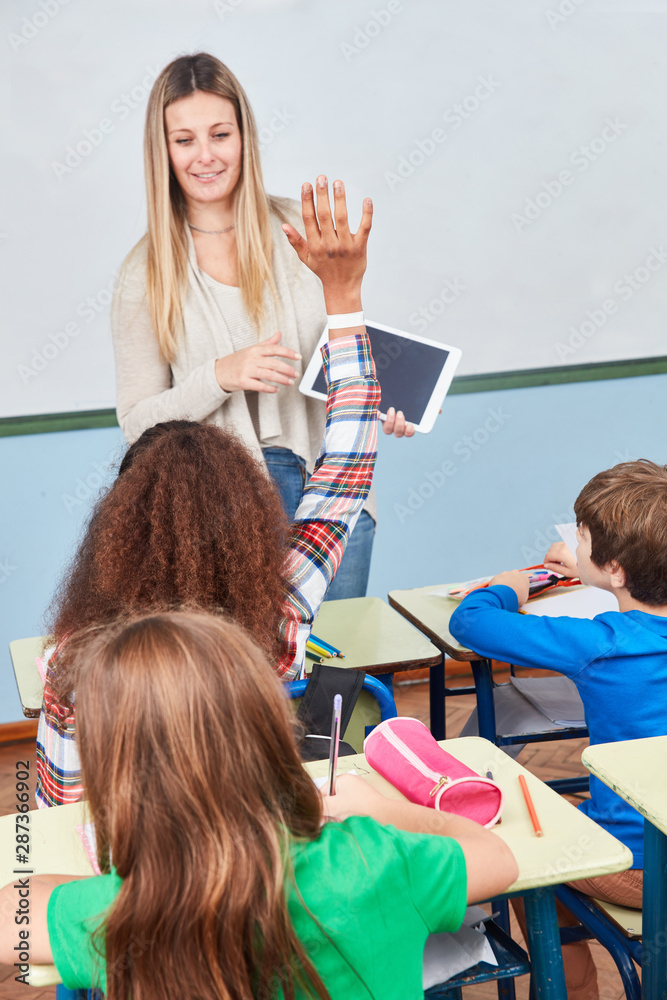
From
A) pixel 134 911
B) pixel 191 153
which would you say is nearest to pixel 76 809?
pixel 134 911

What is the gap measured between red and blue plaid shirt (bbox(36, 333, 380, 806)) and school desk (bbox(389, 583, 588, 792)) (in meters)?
0.52

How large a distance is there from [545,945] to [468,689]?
119cm

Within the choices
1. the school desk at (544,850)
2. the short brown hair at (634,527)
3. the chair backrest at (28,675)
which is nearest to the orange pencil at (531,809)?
the school desk at (544,850)

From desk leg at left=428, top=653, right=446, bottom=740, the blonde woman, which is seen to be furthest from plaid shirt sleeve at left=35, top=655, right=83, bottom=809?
desk leg at left=428, top=653, right=446, bottom=740

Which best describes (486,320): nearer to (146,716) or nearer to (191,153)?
(191,153)

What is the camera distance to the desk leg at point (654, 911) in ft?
4.22

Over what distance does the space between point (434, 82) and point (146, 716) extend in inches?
115

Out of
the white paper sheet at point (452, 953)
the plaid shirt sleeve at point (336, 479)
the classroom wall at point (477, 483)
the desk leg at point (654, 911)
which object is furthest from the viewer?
the classroom wall at point (477, 483)

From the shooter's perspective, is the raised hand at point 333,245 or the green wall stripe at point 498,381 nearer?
the raised hand at point 333,245

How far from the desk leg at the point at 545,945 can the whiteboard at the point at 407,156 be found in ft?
7.72

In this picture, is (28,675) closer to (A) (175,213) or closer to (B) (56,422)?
(A) (175,213)

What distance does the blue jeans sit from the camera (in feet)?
6.79

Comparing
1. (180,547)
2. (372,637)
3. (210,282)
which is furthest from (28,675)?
(210,282)

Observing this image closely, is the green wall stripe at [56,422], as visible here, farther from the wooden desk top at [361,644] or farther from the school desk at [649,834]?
the school desk at [649,834]
